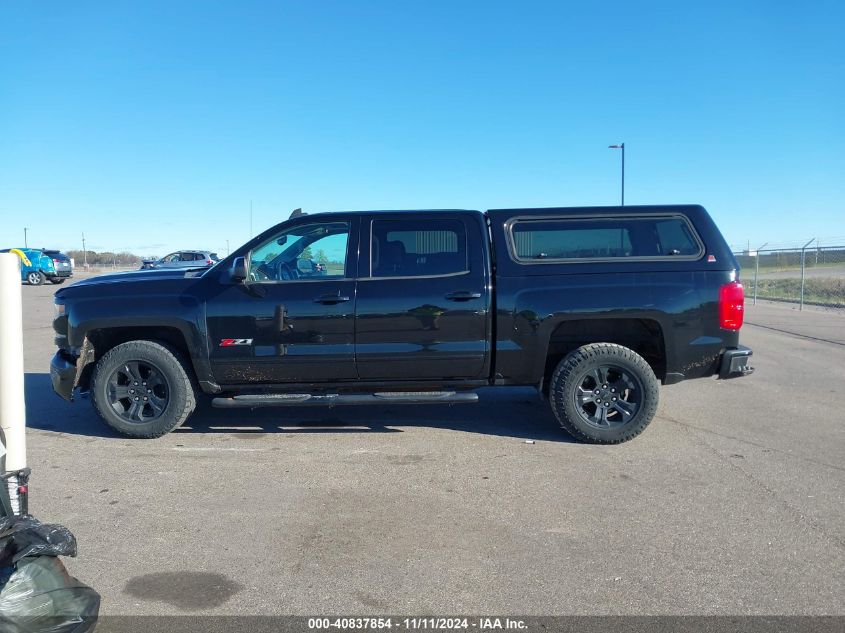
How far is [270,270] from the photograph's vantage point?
5617 millimetres

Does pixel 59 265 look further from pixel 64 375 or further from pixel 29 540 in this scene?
pixel 29 540

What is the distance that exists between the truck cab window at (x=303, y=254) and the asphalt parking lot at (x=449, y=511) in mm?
1436

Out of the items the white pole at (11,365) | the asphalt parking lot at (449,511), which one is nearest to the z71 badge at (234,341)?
the asphalt parking lot at (449,511)

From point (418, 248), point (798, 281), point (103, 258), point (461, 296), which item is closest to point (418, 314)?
point (461, 296)

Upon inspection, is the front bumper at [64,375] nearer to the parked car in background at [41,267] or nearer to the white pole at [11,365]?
the white pole at [11,365]

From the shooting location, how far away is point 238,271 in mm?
5391

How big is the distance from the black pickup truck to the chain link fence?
1259 cm

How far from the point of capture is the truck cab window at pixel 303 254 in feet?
18.3

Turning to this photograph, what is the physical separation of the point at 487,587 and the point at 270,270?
3399 millimetres

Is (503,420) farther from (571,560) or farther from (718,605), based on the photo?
(718,605)

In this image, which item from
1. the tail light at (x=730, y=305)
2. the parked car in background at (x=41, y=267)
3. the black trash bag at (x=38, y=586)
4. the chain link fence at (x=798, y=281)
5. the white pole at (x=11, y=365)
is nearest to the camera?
the black trash bag at (x=38, y=586)

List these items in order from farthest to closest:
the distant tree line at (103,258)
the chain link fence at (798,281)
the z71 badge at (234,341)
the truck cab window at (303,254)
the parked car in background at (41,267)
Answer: the distant tree line at (103,258)
the parked car in background at (41,267)
the chain link fence at (798,281)
the truck cab window at (303,254)
the z71 badge at (234,341)

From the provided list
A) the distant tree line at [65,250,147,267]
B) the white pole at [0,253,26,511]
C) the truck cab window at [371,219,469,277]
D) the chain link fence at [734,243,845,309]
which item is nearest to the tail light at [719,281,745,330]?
the truck cab window at [371,219,469,277]

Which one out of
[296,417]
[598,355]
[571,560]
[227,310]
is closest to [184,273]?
[227,310]
